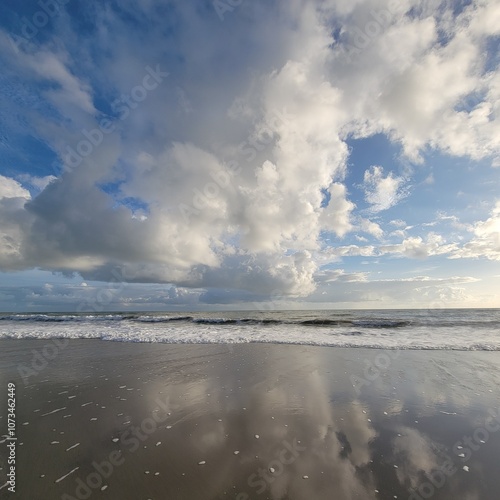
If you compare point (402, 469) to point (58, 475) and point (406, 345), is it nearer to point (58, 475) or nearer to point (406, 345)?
point (58, 475)

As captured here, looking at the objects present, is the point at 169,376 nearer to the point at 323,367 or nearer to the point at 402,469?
the point at 323,367

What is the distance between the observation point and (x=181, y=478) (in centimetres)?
396

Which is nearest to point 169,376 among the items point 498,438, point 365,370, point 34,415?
point 34,415

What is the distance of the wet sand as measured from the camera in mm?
3863

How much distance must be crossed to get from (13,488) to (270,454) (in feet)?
12.5

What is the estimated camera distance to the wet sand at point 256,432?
3863 mm

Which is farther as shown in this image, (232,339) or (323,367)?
(232,339)

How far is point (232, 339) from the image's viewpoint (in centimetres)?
1805

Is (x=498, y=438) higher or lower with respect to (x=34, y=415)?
lower

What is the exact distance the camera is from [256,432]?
5.38m

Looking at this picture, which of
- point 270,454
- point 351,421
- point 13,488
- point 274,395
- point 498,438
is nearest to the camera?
point 13,488

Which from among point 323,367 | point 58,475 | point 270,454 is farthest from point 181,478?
point 323,367

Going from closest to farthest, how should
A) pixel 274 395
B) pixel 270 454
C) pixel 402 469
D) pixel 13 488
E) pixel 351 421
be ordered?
pixel 13 488, pixel 402 469, pixel 270 454, pixel 351 421, pixel 274 395

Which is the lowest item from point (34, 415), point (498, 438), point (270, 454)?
point (498, 438)
